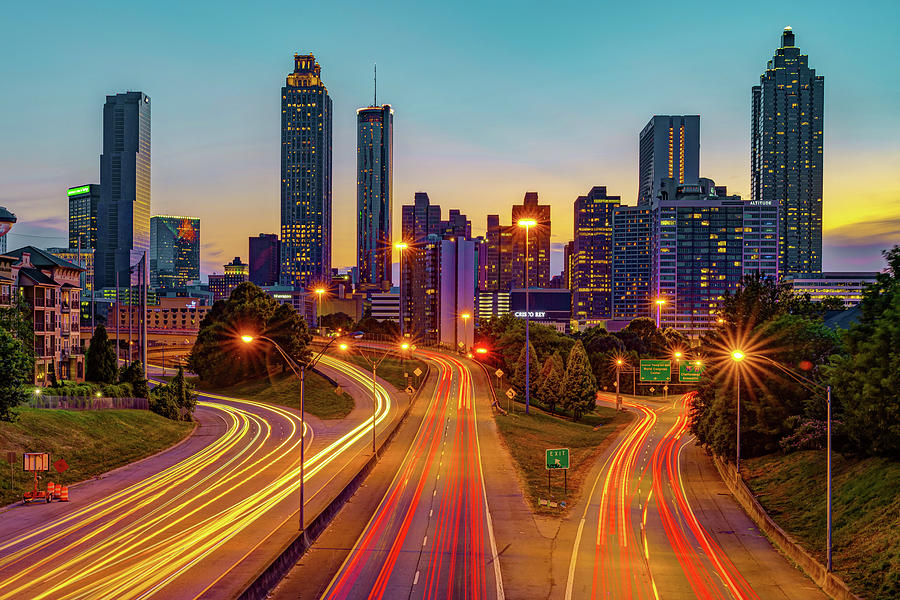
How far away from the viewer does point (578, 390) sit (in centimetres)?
8631

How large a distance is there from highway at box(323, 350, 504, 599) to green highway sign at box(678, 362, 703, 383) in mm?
31682

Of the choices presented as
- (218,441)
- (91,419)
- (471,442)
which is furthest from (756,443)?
(91,419)

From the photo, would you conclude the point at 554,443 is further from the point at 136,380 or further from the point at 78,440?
the point at 136,380

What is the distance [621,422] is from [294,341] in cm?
4709

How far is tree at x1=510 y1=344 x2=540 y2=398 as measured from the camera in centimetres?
9538

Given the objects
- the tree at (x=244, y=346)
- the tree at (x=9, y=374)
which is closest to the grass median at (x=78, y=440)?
the tree at (x=9, y=374)

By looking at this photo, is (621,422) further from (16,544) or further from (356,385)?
(16,544)

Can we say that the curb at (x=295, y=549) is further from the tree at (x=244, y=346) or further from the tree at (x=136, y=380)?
the tree at (x=244, y=346)

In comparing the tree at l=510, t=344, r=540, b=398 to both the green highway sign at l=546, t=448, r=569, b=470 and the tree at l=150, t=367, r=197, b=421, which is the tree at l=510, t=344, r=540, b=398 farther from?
the green highway sign at l=546, t=448, r=569, b=470

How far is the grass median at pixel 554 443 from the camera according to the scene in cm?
4719

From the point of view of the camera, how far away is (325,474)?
1943 inches

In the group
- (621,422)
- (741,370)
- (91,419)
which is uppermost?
(741,370)

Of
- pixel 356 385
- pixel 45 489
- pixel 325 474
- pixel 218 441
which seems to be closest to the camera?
pixel 45 489

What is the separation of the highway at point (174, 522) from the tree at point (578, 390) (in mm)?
31569
